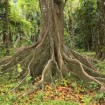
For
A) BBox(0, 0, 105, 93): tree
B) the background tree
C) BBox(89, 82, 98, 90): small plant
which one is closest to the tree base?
BBox(0, 0, 105, 93): tree

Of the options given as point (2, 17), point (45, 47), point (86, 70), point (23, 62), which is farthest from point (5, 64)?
point (2, 17)

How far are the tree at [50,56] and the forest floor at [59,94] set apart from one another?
0.43 metres

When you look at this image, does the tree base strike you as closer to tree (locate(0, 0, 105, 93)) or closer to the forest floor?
tree (locate(0, 0, 105, 93))

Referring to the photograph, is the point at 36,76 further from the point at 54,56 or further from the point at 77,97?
the point at 77,97

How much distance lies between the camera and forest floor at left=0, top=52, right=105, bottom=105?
864 centimetres

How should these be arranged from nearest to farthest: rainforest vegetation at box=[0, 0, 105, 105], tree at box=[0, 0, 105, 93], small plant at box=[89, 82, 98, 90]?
rainforest vegetation at box=[0, 0, 105, 105], small plant at box=[89, 82, 98, 90], tree at box=[0, 0, 105, 93]

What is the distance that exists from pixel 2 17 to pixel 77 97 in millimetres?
15215

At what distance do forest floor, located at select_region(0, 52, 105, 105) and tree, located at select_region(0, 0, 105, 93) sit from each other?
43 centimetres

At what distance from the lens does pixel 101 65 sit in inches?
618

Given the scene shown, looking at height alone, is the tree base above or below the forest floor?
above

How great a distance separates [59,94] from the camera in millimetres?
9602

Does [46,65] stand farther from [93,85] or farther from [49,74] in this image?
[93,85]

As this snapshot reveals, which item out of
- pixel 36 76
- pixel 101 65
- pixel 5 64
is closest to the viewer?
pixel 36 76

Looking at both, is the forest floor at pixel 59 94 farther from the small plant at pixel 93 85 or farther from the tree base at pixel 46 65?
the tree base at pixel 46 65
